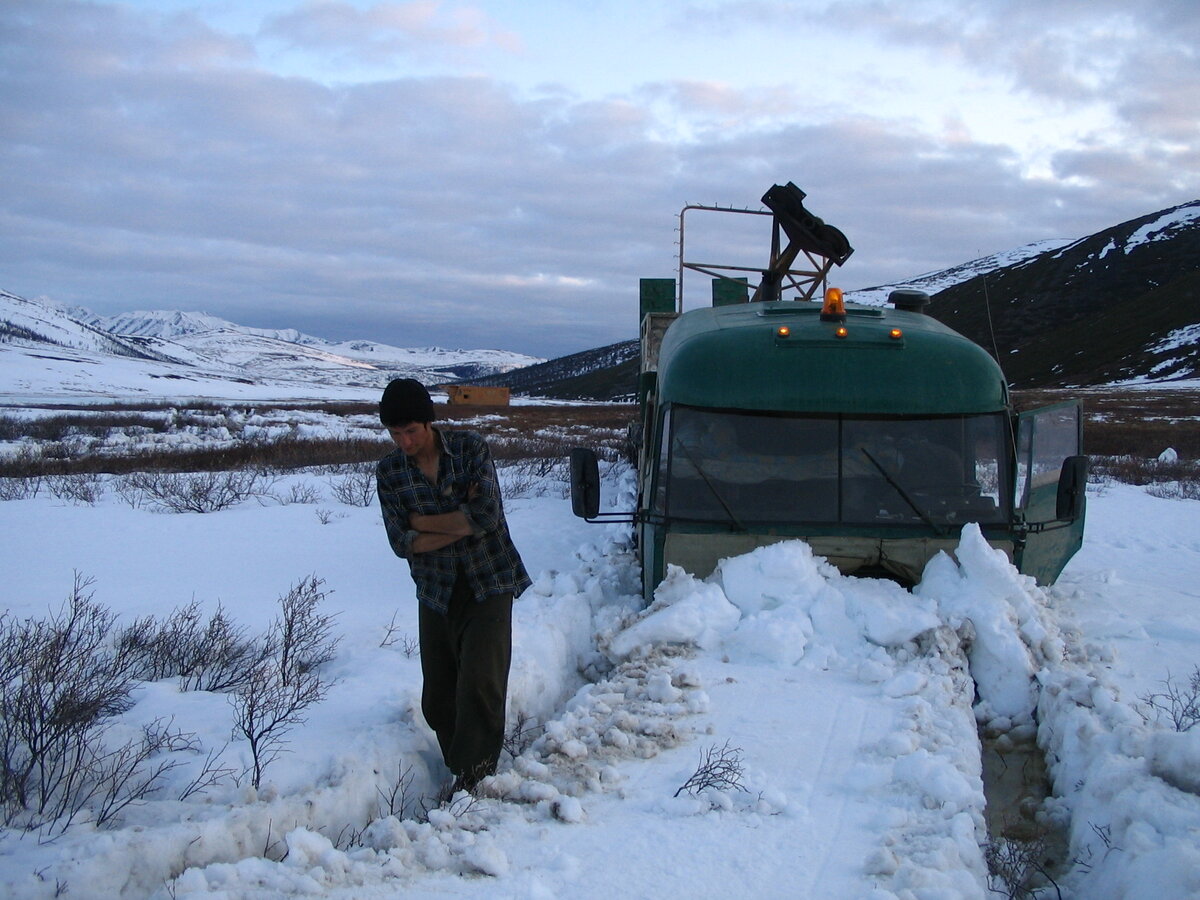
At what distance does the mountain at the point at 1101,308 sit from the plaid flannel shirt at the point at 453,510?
69.3 m

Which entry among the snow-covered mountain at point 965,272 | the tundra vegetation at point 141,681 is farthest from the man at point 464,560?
the snow-covered mountain at point 965,272

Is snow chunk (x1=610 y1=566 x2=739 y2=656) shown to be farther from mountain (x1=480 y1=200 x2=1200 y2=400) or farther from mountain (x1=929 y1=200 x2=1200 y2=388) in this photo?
mountain (x1=929 y1=200 x2=1200 y2=388)

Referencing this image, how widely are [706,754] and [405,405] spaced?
2.00m

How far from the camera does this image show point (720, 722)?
404cm

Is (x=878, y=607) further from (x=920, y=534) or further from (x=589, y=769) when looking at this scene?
(x=589, y=769)

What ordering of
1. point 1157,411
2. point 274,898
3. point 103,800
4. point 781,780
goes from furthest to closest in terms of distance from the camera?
point 1157,411 < point 781,780 < point 103,800 < point 274,898

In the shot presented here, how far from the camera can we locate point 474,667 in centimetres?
362

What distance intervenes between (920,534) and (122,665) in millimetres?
4659

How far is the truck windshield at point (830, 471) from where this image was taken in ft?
17.5

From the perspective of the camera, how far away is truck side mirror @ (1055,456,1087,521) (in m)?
5.26

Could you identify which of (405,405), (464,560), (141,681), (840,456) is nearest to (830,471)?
(840,456)

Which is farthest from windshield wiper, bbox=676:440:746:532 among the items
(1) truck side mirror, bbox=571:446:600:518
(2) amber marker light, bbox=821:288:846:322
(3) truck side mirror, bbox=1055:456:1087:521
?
(3) truck side mirror, bbox=1055:456:1087:521

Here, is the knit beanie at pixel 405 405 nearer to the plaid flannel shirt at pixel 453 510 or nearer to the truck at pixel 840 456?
the plaid flannel shirt at pixel 453 510

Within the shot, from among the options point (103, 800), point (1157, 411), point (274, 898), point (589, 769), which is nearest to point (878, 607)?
point (589, 769)
